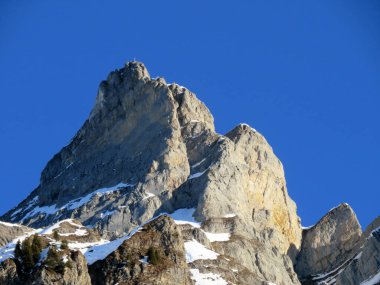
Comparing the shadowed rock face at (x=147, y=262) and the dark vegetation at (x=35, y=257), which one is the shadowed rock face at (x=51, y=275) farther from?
the shadowed rock face at (x=147, y=262)

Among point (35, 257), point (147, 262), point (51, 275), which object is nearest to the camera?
point (51, 275)

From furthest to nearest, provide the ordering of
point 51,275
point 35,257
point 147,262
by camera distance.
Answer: point 147,262, point 35,257, point 51,275

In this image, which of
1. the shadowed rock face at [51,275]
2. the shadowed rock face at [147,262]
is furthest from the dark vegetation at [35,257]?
the shadowed rock face at [147,262]

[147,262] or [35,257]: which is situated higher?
[35,257]

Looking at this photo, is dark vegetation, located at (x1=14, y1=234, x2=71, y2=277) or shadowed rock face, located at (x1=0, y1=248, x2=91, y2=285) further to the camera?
dark vegetation, located at (x1=14, y1=234, x2=71, y2=277)

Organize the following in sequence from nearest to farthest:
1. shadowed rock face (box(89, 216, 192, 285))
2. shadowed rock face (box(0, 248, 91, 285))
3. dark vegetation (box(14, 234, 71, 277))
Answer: shadowed rock face (box(0, 248, 91, 285))
dark vegetation (box(14, 234, 71, 277))
shadowed rock face (box(89, 216, 192, 285))

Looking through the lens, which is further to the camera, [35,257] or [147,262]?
[147,262]

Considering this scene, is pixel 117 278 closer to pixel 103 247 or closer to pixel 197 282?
pixel 103 247

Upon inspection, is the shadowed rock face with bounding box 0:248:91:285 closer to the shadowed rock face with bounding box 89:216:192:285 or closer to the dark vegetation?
the dark vegetation

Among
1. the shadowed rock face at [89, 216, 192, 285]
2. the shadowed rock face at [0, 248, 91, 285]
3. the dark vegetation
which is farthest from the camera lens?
the shadowed rock face at [89, 216, 192, 285]

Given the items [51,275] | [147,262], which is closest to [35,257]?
[51,275]

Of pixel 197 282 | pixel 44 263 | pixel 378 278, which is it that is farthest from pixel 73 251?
pixel 378 278

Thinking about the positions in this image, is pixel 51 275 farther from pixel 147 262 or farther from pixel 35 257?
pixel 147 262

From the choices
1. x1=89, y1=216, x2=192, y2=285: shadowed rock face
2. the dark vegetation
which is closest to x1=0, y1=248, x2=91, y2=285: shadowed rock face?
the dark vegetation
